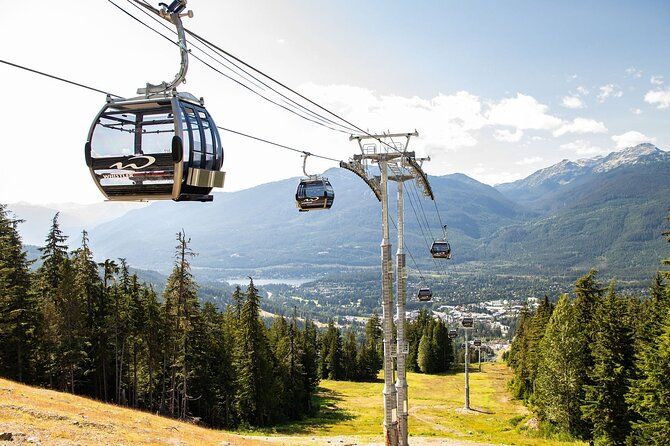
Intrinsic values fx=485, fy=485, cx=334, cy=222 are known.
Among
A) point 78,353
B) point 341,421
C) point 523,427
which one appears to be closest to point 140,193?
point 78,353

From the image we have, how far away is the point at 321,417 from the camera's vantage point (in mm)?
56500

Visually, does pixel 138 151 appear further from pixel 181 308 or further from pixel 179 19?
pixel 181 308

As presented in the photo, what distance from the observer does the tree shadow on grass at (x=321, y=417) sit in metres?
47.0

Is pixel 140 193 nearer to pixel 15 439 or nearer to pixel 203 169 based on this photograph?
pixel 203 169

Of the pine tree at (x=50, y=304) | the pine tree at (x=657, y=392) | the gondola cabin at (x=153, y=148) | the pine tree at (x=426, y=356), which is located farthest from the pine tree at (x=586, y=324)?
the pine tree at (x=426, y=356)

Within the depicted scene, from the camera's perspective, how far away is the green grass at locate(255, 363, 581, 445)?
42.9m

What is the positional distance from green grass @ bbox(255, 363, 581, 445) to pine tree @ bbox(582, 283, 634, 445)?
6794 millimetres

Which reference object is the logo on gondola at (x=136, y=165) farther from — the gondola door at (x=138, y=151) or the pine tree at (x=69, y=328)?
the pine tree at (x=69, y=328)

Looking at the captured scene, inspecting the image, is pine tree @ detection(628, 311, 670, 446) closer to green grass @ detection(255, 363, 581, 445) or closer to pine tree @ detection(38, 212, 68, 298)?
green grass @ detection(255, 363, 581, 445)

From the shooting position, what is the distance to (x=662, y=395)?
23281mm

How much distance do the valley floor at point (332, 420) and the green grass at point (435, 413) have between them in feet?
0.33

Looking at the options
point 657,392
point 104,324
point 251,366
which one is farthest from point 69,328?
point 657,392

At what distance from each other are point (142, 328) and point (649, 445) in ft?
121

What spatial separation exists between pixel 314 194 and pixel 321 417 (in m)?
43.4
